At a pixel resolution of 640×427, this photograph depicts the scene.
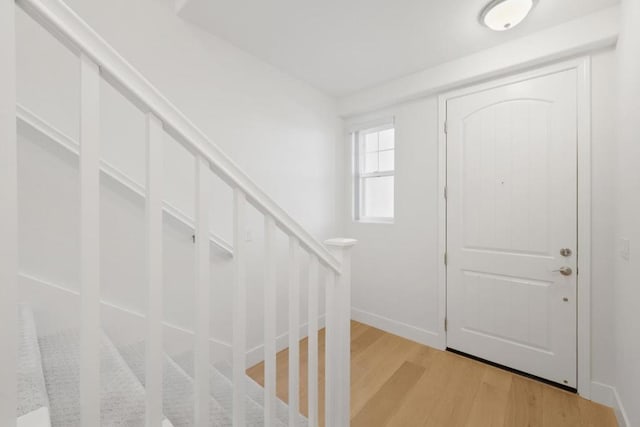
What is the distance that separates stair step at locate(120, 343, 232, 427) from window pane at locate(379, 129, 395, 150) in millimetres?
2630

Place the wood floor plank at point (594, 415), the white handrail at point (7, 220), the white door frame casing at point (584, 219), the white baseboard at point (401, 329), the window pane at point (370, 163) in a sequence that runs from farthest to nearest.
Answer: the window pane at point (370, 163) < the white baseboard at point (401, 329) < the white door frame casing at point (584, 219) < the wood floor plank at point (594, 415) < the white handrail at point (7, 220)

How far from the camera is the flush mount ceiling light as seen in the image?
62.7 inches

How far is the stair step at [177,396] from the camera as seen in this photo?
105cm

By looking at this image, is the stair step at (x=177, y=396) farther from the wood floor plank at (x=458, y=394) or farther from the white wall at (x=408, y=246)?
the white wall at (x=408, y=246)

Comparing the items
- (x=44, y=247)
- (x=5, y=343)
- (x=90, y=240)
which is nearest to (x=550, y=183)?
(x=90, y=240)

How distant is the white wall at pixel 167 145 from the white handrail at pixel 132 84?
103 cm

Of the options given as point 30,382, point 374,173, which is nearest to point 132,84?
point 30,382

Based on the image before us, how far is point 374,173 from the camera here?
298 centimetres

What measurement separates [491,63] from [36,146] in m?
2.95

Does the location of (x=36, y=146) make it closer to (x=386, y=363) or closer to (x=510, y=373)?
(x=386, y=363)

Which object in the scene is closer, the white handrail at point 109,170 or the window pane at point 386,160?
the white handrail at point 109,170

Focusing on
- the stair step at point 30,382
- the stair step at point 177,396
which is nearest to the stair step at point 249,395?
the stair step at point 177,396

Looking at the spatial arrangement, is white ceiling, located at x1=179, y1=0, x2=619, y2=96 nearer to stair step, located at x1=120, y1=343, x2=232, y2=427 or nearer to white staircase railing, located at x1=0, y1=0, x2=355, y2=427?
white staircase railing, located at x1=0, y1=0, x2=355, y2=427

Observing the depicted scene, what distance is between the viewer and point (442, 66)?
230 centimetres
